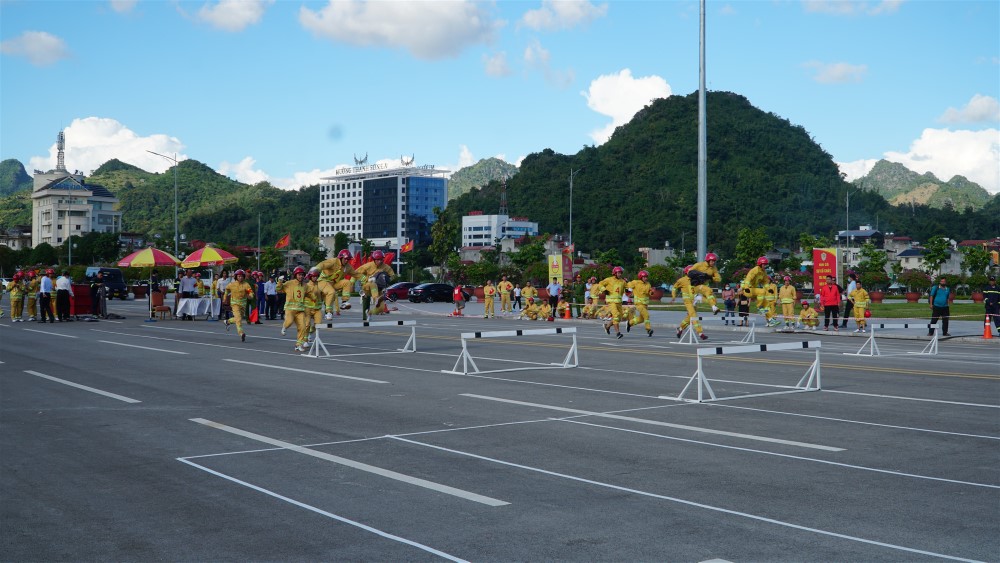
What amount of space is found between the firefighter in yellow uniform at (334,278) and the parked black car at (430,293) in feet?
129

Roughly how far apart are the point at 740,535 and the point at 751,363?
1312 cm

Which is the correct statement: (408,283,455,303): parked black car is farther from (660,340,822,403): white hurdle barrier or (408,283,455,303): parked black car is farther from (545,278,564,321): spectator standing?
(660,340,822,403): white hurdle barrier

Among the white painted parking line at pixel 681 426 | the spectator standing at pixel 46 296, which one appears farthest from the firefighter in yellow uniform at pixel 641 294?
the spectator standing at pixel 46 296

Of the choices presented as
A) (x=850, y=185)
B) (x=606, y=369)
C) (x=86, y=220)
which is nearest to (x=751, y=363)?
(x=606, y=369)

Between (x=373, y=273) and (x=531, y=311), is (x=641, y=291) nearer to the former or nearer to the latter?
(x=373, y=273)

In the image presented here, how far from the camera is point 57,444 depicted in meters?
10.0

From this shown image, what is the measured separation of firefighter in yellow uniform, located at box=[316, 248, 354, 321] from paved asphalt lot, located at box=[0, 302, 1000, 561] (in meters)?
5.10

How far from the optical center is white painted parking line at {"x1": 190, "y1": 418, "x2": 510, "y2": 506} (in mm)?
7586

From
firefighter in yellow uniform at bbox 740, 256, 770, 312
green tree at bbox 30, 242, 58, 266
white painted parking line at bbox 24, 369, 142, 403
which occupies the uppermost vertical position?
green tree at bbox 30, 242, 58, 266

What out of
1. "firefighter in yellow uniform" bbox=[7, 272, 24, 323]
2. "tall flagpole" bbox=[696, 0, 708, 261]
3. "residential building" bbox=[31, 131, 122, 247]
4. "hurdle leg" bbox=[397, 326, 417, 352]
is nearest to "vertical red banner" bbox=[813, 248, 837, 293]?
"tall flagpole" bbox=[696, 0, 708, 261]

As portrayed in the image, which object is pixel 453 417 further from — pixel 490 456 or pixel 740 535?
pixel 740 535

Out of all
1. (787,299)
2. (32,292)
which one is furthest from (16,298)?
(787,299)

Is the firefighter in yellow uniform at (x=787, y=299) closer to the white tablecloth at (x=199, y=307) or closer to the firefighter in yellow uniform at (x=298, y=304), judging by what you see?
the firefighter in yellow uniform at (x=298, y=304)

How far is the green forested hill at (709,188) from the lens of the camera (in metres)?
128
